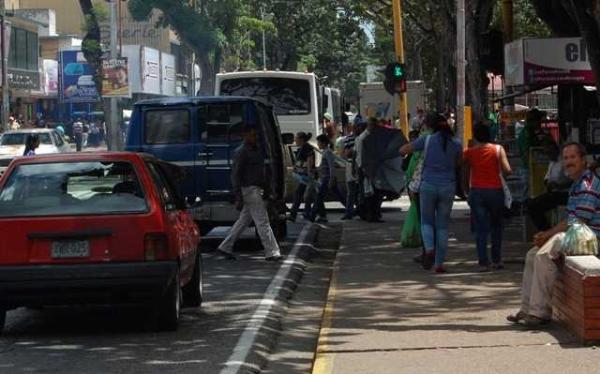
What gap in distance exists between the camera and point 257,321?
1003cm

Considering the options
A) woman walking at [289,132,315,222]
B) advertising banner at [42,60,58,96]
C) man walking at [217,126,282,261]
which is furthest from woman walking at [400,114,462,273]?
advertising banner at [42,60,58,96]

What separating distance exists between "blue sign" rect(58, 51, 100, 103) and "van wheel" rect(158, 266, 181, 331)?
189 feet

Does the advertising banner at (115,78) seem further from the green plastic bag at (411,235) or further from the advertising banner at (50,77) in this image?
the green plastic bag at (411,235)

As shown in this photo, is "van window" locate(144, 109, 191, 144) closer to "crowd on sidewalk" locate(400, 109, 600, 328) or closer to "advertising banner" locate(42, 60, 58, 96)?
"crowd on sidewalk" locate(400, 109, 600, 328)

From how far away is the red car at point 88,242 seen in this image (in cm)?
902

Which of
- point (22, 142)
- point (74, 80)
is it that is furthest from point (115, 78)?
point (74, 80)

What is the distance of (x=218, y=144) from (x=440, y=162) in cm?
440

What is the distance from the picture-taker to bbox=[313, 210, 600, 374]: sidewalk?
7.94 metres

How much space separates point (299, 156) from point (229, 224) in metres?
4.25

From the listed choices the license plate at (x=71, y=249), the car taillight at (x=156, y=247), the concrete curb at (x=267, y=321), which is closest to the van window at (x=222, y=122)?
the concrete curb at (x=267, y=321)

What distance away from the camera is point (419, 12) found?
127 feet

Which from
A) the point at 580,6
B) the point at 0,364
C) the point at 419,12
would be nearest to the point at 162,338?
the point at 0,364

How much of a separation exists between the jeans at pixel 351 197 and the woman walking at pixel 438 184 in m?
7.41

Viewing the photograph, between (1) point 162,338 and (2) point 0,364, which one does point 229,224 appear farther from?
(2) point 0,364
